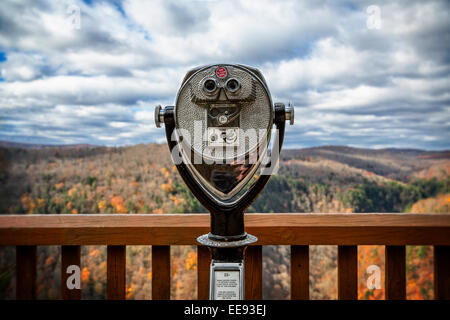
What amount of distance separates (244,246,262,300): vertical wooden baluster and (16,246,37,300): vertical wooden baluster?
915mm

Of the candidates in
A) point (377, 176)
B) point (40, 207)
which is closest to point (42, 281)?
point (40, 207)

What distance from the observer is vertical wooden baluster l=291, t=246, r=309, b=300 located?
4.61 ft

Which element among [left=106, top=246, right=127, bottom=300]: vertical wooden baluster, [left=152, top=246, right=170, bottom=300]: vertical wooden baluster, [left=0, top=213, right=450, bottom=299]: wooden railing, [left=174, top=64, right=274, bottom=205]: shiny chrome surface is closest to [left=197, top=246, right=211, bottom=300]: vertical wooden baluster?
[left=0, top=213, right=450, bottom=299]: wooden railing

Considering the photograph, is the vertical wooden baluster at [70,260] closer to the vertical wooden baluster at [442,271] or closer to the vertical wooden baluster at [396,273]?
the vertical wooden baluster at [396,273]

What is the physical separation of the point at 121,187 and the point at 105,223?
103 cm

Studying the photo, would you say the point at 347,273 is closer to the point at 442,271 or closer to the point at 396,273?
the point at 396,273

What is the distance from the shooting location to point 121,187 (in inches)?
94.7

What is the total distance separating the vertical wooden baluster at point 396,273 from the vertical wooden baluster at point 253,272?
21.0 inches

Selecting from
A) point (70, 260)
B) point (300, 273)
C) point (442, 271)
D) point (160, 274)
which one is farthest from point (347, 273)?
point (70, 260)

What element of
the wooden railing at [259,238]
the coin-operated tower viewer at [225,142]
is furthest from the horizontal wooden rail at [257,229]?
the coin-operated tower viewer at [225,142]

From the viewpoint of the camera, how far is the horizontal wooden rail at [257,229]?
4.45 ft

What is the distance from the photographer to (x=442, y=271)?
1397 millimetres

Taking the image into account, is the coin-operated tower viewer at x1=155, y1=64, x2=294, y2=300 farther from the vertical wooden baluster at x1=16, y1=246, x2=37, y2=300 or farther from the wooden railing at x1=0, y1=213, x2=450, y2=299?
the vertical wooden baluster at x1=16, y1=246, x2=37, y2=300
